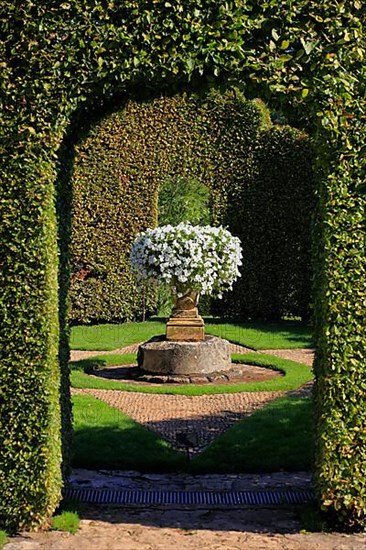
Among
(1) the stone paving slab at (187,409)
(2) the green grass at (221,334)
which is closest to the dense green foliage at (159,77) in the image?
(1) the stone paving slab at (187,409)

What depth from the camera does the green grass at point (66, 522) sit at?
15.3 ft

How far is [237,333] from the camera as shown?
13.5m

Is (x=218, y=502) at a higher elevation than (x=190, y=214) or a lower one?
lower

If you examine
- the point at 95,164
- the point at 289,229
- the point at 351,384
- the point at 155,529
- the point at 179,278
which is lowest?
the point at 155,529

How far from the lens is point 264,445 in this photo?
6.50m

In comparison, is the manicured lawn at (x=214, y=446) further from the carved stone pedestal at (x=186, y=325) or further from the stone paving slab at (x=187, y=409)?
the carved stone pedestal at (x=186, y=325)

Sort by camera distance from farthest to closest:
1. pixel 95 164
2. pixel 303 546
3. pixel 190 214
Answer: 1. pixel 190 214
2. pixel 95 164
3. pixel 303 546

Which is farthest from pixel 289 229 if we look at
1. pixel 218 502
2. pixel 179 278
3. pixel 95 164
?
pixel 218 502

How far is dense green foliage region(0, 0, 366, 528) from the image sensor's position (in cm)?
455

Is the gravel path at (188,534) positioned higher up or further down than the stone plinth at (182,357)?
further down

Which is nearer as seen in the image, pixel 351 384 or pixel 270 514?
pixel 351 384

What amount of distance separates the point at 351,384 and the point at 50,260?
6.86 ft

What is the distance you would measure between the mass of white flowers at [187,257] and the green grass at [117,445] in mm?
2623

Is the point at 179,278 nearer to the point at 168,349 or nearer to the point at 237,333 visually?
the point at 168,349
